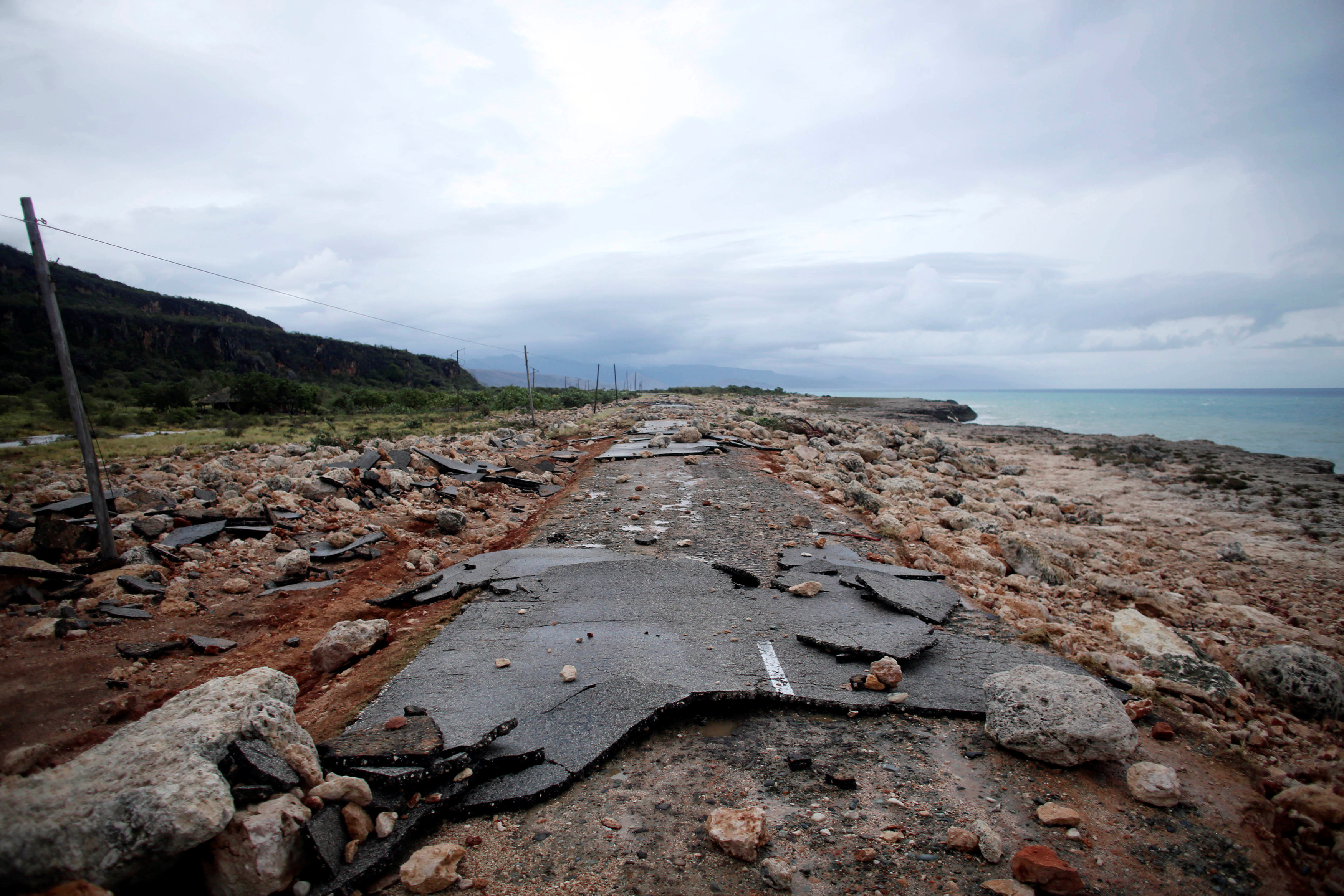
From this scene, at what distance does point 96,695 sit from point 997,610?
690 cm

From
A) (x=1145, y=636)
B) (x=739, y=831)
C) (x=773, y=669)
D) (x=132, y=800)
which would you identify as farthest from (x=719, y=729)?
(x=1145, y=636)

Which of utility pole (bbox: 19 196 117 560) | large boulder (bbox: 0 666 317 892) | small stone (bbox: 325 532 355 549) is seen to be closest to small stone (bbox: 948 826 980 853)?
large boulder (bbox: 0 666 317 892)

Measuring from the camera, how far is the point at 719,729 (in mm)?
3098

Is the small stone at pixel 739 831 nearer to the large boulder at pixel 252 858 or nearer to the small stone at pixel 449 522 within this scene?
the large boulder at pixel 252 858

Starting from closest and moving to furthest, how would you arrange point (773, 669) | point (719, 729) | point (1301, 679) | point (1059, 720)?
point (1059, 720)
point (719, 729)
point (773, 669)
point (1301, 679)

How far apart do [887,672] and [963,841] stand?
1126mm

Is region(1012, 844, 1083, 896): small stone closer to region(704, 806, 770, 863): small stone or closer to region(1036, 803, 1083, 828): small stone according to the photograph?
region(1036, 803, 1083, 828): small stone

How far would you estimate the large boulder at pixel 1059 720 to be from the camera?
269cm

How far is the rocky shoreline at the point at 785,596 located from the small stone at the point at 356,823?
0.19 m

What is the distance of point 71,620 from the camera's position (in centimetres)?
480

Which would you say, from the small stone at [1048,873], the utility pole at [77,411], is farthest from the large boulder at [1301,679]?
the utility pole at [77,411]

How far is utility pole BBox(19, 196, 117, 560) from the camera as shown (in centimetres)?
584

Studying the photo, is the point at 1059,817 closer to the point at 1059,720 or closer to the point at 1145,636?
the point at 1059,720

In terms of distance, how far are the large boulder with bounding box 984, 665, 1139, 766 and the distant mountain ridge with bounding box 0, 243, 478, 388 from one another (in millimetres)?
55217
